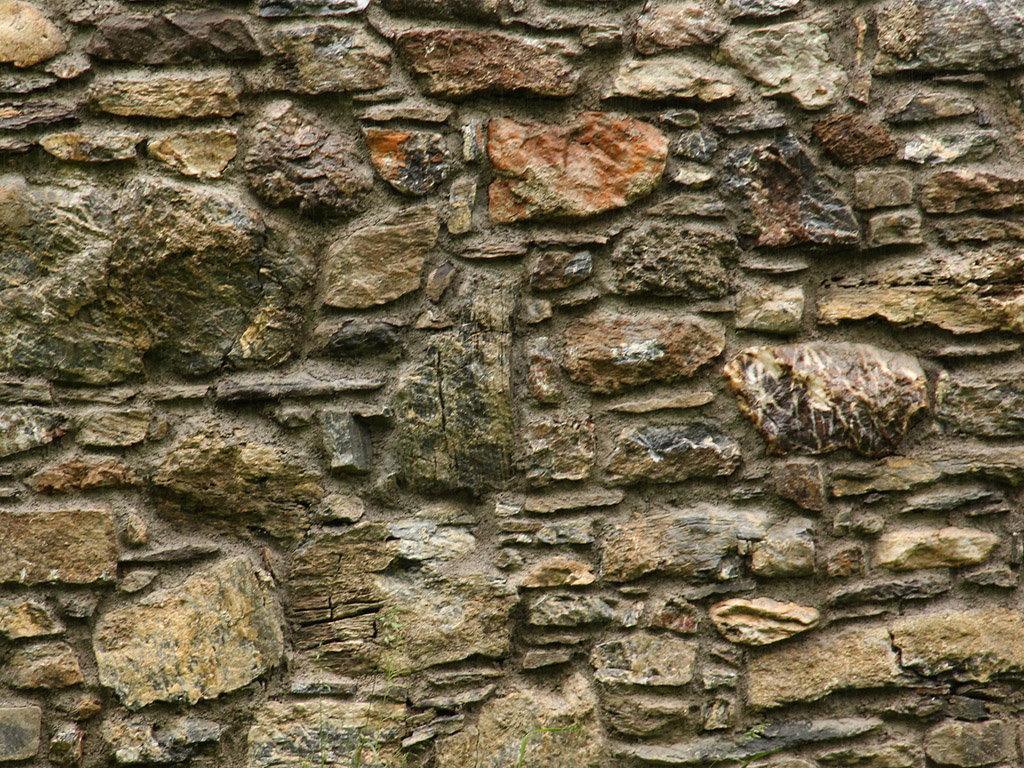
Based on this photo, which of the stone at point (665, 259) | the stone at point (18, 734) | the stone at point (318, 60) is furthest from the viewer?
the stone at point (665, 259)

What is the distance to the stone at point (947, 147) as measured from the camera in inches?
81.5

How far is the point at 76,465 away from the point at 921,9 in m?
2.39

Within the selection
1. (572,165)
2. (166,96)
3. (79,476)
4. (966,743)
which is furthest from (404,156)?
(966,743)

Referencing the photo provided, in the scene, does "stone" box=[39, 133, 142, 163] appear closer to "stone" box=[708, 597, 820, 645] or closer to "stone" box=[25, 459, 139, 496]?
"stone" box=[25, 459, 139, 496]

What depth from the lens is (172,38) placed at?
6.22ft

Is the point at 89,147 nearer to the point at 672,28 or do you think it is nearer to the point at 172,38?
the point at 172,38

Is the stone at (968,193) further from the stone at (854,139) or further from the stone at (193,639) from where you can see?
the stone at (193,639)

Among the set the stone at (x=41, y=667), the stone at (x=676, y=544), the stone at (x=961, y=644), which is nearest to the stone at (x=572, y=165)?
the stone at (x=676, y=544)

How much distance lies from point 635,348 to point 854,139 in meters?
0.79

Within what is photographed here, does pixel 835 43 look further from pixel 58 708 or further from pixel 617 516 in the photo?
pixel 58 708

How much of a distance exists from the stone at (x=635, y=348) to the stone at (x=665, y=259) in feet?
0.25

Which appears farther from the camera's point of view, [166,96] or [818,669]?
[818,669]

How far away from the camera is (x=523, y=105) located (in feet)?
6.66

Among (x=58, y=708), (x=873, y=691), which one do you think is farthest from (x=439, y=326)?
(x=873, y=691)
